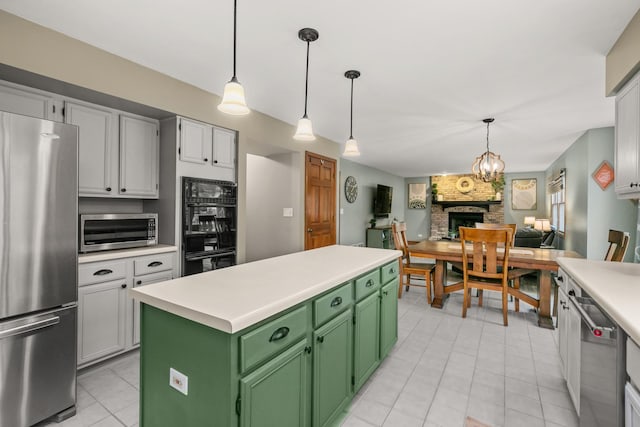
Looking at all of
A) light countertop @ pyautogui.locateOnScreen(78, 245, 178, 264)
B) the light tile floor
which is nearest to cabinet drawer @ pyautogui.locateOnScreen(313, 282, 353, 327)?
the light tile floor

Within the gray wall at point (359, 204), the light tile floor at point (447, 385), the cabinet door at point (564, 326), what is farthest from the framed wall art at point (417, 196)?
the cabinet door at point (564, 326)

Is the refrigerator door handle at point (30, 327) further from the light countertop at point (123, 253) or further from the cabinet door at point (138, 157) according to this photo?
the cabinet door at point (138, 157)

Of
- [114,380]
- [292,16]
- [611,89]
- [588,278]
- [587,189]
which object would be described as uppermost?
[292,16]

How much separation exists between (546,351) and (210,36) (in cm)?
370

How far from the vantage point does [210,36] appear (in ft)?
6.93

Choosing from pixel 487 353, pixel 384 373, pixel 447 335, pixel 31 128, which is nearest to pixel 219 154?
pixel 31 128

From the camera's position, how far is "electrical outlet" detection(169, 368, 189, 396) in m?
1.15

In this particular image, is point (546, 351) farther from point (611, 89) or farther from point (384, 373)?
point (611, 89)

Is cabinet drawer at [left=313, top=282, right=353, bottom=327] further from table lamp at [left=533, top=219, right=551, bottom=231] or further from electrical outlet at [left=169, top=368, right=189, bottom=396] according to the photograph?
table lamp at [left=533, top=219, right=551, bottom=231]

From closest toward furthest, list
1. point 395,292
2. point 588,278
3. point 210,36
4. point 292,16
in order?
point 588,278 < point 292,16 < point 210,36 < point 395,292

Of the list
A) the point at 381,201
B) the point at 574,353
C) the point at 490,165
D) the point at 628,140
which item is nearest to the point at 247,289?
the point at 574,353

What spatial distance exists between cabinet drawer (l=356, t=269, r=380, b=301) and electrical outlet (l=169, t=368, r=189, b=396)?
1.02 m

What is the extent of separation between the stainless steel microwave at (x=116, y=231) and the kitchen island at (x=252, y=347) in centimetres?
138

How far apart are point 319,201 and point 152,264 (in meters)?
2.63
